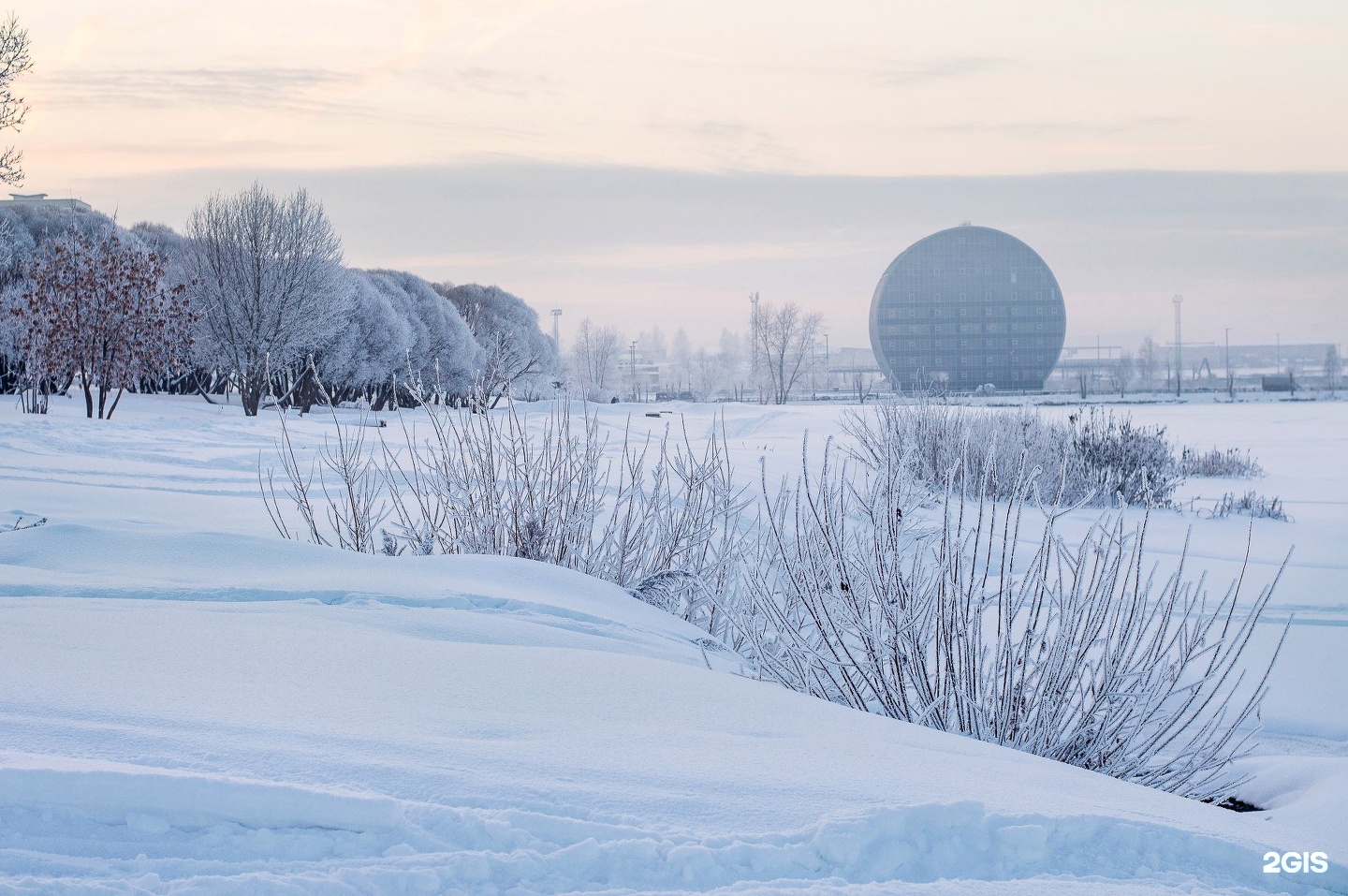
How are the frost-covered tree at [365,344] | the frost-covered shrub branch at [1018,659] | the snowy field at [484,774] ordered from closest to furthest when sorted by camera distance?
the snowy field at [484,774] → the frost-covered shrub branch at [1018,659] → the frost-covered tree at [365,344]

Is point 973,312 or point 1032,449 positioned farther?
point 973,312

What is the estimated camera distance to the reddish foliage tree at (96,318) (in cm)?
1794

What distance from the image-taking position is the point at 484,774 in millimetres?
1842

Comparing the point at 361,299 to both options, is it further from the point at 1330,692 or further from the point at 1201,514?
the point at 1330,692

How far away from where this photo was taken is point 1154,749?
11.3ft

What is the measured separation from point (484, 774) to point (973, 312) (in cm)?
9749

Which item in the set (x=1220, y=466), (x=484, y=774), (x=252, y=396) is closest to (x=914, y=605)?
(x=484, y=774)

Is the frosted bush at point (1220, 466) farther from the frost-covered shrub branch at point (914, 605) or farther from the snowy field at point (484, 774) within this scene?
the snowy field at point (484, 774)

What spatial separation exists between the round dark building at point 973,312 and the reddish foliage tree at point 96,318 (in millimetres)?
79785

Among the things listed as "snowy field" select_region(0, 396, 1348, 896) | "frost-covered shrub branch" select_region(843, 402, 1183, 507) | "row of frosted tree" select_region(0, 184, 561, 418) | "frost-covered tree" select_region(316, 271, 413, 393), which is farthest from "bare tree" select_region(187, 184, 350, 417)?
"snowy field" select_region(0, 396, 1348, 896)

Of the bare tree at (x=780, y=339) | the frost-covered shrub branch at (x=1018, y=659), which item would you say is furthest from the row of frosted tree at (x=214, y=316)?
the bare tree at (x=780, y=339)

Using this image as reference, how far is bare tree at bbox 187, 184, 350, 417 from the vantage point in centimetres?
2391

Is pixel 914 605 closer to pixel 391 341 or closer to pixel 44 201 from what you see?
pixel 391 341

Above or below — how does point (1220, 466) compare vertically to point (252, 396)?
below
